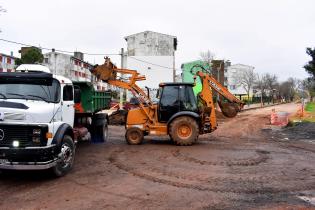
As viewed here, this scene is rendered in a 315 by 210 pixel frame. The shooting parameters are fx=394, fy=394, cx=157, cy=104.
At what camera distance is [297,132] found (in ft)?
69.3

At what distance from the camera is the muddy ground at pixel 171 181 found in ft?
23.8

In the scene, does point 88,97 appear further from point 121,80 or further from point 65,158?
point 65,158

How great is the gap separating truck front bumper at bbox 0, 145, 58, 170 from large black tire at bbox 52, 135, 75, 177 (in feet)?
1.82

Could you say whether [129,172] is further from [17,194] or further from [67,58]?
[67,58]

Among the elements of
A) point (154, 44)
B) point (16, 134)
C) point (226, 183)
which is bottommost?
point (226, 183)

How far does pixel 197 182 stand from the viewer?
29.4 feet

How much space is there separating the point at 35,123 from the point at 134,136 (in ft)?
23.7

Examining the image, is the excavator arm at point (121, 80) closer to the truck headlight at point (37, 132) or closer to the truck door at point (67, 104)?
the truck door at point (67, 104)

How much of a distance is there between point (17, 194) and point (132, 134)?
800 centimetres

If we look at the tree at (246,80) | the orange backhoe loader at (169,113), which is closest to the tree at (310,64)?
the orange backhoe loader at (169,113)

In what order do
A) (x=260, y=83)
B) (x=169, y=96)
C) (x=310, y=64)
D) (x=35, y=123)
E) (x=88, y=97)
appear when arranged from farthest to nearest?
(x=260, y=83) < (x=310, y=64) < (x=169, y=96) < (x=88, y=97) < (x=35, y=123)

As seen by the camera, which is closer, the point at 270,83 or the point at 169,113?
the point at 169,113

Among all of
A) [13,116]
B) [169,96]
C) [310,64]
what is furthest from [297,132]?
[13,116]

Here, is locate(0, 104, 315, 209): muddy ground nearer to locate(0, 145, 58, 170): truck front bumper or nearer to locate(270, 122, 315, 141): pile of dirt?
locate(0, 145, 58, 170): truck front bumper
